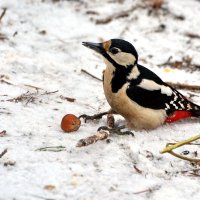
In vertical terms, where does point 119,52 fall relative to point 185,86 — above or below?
above

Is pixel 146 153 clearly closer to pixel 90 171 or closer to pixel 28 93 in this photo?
pixel 90 171

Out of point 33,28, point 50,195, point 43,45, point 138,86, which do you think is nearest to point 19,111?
point 138,86

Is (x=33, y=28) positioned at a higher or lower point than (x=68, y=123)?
lower

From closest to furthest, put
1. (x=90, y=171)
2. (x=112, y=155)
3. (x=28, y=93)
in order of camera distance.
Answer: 1. (x=90, y=171)
2. (x=112, y=155)
3. (x=28, y=93)

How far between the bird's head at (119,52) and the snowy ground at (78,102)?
0.50 meters

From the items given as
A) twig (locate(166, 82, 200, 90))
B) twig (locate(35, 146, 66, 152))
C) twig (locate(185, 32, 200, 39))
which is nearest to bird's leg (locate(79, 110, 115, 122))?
twig (locate(35, 146, 66, 152))

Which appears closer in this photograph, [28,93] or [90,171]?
[90,171]

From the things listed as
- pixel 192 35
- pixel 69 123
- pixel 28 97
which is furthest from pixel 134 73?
pixel 192 35

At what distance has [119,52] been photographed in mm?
3760

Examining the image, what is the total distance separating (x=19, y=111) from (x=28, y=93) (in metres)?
0.46

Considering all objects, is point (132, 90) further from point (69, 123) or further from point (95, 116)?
point (69, 123)

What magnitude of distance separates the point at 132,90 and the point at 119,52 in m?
0.28

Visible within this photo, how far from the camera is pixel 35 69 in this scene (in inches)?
191

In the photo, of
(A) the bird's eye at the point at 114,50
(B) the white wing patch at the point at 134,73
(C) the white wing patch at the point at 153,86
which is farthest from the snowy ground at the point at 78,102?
(A) the bird's eye at the point at 114,50
